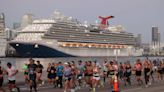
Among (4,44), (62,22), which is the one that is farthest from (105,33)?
(4,44)

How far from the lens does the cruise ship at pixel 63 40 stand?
3403 inches

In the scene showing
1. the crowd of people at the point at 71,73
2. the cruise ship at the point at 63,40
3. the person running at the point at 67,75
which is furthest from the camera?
the cruise ship at the point at 63,40

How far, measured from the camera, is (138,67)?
2166cm

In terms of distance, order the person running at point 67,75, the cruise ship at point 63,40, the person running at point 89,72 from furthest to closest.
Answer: the cruise ship at point 63,40 → the person running at point 89,72 → the person running at point 67,75

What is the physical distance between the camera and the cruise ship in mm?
86438

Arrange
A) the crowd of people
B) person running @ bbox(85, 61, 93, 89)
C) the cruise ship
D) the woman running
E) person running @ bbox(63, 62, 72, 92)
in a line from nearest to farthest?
the crowd of people < person running @ bbox(63, 62, 72, 92) < person running @ bbox(85, 61, 93, 89) < the woman running < the cruise ship

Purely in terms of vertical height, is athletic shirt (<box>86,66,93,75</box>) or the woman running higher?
athletic shirt (<box>86,66,93,75</box>)

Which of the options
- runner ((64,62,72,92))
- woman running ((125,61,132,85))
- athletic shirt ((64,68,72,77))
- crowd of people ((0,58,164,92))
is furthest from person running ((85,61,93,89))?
woman running ((125,61,132,85))

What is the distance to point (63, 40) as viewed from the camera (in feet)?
292

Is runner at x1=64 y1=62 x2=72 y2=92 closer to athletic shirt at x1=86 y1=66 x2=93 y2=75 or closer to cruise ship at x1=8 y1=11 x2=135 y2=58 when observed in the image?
athletic shirt at x1=86 y1=66 x2=93 y2=75

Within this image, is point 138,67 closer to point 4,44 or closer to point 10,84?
point 10,84

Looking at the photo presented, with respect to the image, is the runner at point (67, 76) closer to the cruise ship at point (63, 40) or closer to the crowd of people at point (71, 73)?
the crowd of people at point (71, 73)

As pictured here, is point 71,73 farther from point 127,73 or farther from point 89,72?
point 127,73

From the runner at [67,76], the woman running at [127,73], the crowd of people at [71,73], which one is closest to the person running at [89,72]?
the crowd of people at [71,73]
